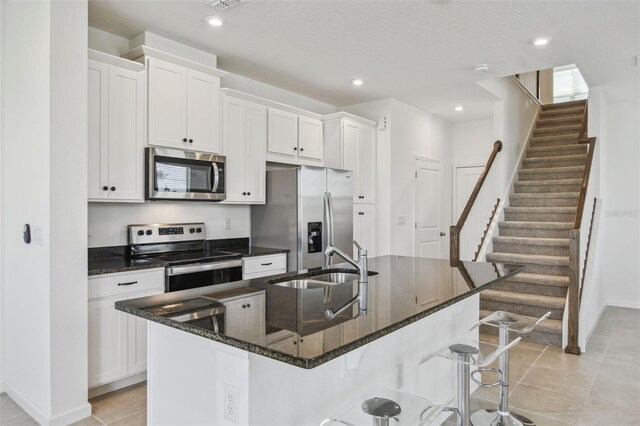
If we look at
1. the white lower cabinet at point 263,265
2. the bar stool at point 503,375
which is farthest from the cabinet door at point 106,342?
the bar stool at point 503,375

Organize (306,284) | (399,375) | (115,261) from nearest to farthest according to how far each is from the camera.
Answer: (399,375) → (306,284) → (115,261)

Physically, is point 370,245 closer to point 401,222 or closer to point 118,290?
point 401,222

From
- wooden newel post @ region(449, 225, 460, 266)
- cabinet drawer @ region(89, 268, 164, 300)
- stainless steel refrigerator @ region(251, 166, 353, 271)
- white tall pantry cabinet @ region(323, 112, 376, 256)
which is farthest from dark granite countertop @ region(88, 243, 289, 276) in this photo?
wooden newel post @ region(449, 225, 460, 266)

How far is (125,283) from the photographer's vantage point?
9.59ft

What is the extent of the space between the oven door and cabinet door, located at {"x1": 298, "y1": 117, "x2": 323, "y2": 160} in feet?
5.45

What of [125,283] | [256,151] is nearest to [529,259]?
[256,151]

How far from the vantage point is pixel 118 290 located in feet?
9.50

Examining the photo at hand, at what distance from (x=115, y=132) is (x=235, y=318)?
7.38ft

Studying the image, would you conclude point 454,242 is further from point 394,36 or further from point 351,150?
point 394,36

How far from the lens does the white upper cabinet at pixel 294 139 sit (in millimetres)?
4344

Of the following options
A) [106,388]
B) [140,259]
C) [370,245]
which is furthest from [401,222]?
[106,388]

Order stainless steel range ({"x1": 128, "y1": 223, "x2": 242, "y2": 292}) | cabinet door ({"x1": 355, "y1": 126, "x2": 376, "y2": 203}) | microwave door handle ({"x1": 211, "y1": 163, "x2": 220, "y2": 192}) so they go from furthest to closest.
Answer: cabinet door ({"x1": 355, "y1": 126, "x2": 376, "y2": 203}), microwave door handle ({"x1": 211, "y1": 163, "x2": 220, "y2": 192}), stainless steel range ({"x1": 128, "y1": 223, "x2": 242, "y2": 292})

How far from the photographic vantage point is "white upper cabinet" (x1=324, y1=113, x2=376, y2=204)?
494 cm
